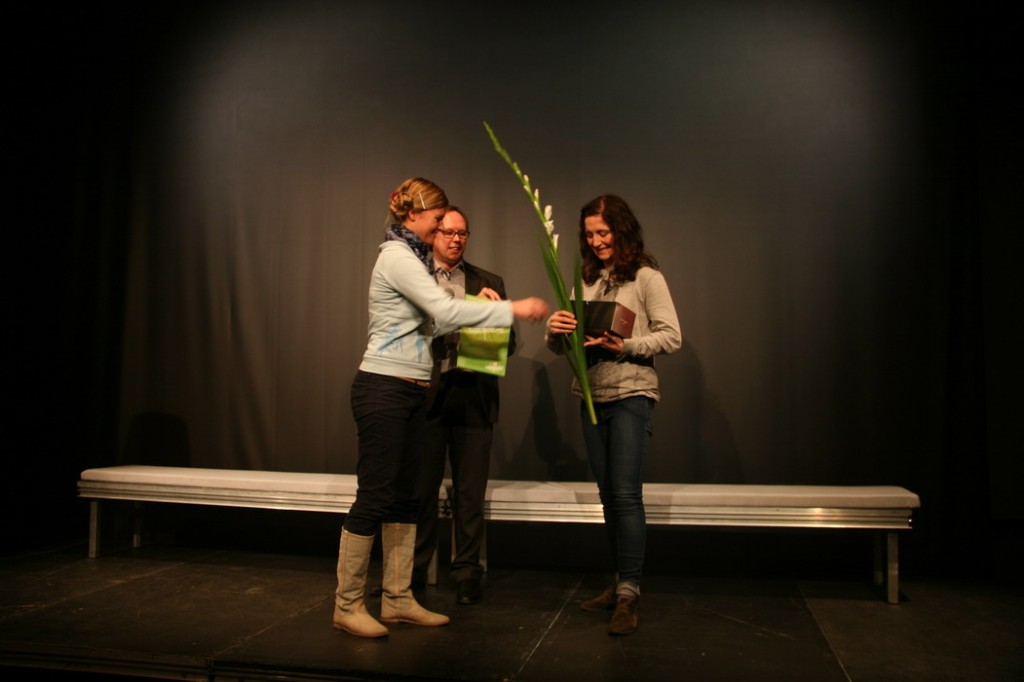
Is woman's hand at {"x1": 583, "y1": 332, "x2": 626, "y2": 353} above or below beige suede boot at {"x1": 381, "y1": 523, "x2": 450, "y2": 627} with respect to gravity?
above

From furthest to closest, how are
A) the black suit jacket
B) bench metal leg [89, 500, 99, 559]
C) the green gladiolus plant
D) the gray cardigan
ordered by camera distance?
bench metal leg [89, 500, 99, 559]
the black suit jacket
the gray cardigan
the green gladiolus plant

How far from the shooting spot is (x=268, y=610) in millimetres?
2867

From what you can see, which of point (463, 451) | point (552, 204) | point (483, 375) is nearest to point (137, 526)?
point (463, 451)

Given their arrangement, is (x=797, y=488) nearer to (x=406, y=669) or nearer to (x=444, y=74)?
(x=406, y=669)

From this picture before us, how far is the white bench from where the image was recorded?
298 cm

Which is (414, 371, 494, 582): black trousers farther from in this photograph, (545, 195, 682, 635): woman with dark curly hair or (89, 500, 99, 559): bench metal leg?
(89, 500, 99, 559): bench metal leg

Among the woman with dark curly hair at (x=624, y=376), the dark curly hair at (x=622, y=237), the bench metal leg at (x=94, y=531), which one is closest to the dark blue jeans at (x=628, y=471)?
the woman with dark curly hair at (x=624, y=376)

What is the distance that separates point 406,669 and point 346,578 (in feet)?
1.31

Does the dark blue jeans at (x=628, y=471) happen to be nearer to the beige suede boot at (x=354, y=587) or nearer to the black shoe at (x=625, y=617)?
the black shoe at (x=625, y=617)

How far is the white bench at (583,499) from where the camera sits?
298 cm

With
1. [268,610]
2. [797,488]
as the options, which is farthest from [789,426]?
[268,610]

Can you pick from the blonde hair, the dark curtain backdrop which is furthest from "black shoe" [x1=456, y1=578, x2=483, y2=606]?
the blonde hair

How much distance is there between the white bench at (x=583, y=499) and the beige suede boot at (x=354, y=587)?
784 millimetres

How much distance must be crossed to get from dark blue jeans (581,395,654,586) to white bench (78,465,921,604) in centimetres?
48
